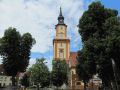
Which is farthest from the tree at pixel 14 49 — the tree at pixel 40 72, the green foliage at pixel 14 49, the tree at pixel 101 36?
the tree at pixel 40 72

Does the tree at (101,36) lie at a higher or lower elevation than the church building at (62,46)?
lower

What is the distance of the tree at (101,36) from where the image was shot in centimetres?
4494

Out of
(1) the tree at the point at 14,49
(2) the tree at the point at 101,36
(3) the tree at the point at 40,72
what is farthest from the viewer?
(3) the tree at the point at 40,72

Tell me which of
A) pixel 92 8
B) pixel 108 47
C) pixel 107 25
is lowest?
pixel 108 47

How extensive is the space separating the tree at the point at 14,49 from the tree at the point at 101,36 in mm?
20142

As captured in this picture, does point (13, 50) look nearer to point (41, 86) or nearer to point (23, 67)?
point (23, 67)

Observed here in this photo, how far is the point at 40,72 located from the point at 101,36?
175 ft

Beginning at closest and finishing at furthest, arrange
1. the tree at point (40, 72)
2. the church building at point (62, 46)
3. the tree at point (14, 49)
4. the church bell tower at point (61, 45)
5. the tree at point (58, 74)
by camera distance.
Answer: the tree at point (14, 49)
the tree at point (40, 72)
the tree at point (58, 74)
the church building at point (62, 46)
the church bell tower at point (61, 45)

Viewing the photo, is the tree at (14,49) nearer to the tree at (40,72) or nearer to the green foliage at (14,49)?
the green foliage at (14,49)

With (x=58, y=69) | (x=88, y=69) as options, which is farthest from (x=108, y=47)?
(x=58, y=69)

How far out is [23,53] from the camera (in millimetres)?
71500

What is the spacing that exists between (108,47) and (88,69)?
832 centimetres

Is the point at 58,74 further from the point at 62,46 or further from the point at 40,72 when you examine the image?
the point at 62,46

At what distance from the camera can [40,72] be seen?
4016 inches
